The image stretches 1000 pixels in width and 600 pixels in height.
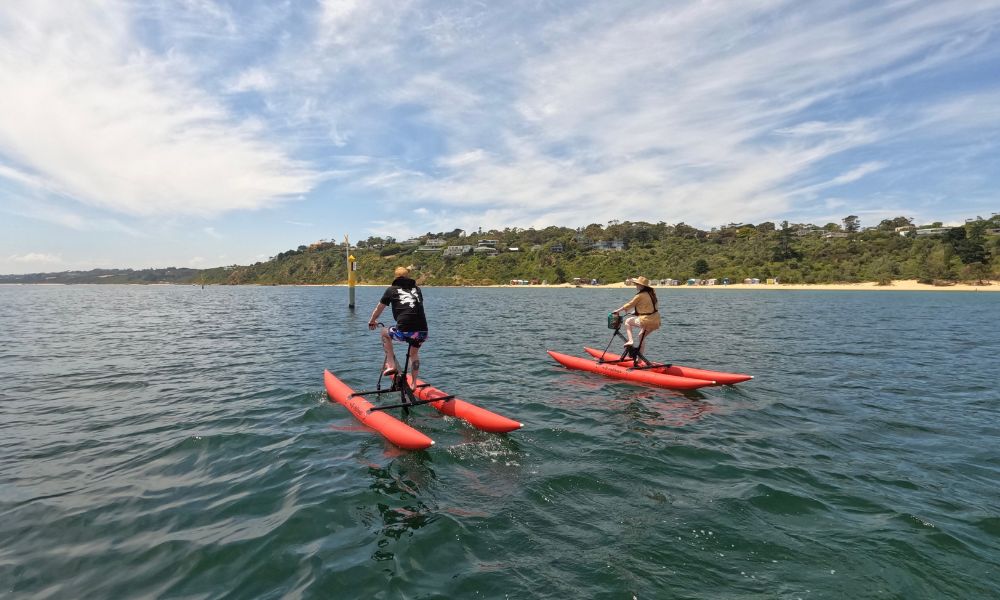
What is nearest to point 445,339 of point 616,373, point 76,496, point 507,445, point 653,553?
point 616,373

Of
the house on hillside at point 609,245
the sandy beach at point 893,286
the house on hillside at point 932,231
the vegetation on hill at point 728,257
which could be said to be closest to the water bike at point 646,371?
the sandy beach at point 893,286

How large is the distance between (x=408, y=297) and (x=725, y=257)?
137239 mm

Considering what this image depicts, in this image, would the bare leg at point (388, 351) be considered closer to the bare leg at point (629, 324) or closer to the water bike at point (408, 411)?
the water bike at point (408, 411)

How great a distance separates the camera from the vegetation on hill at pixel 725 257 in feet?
293

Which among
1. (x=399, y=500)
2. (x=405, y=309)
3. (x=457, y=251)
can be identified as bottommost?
(x=399, y=500)

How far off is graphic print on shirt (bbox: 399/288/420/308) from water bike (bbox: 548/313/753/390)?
6.52 metres

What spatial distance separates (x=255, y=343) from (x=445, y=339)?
30.0 feet

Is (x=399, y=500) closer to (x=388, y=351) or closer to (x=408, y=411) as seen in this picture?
(x=408, y=411)

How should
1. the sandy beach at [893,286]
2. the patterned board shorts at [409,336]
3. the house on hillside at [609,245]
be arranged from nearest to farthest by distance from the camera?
the patterned board shorts at [409,336], the sandy beach at [893,286], the house on hillside at [609,245]


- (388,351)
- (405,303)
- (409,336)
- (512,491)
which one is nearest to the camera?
(512,491)

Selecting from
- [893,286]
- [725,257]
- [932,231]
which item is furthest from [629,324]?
[932,231]

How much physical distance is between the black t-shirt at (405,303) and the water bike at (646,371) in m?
6.45

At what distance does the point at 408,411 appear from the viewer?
31.0 feet

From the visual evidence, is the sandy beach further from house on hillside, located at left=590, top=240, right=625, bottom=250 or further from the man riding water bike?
the man riding water bike
